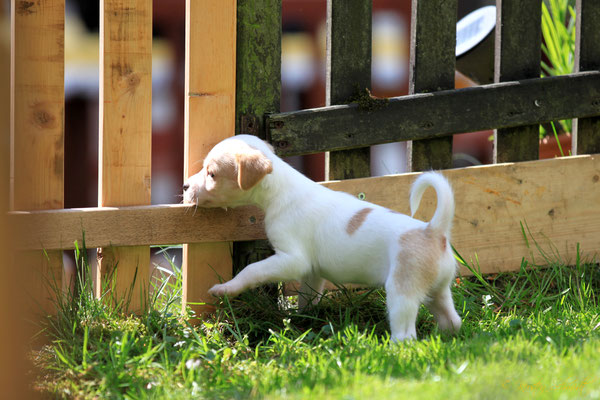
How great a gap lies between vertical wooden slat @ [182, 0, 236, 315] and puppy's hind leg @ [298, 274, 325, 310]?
1.62 feet

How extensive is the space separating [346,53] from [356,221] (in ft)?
3.66

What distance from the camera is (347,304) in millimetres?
4078

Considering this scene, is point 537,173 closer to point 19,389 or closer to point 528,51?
point 528,51

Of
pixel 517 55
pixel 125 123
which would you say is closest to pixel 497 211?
pixel 517 55

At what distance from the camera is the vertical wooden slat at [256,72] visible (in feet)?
13.5

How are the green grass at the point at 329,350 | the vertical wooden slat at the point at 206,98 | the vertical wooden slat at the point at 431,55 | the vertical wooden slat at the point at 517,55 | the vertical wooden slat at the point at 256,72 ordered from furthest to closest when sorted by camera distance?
the vertical wooden slat at the point at 517,55 → the vertical wooden slat at the point at 431,55 → the vertical wooden slat at the point at 256,72 → the vertical wooden slat at the point at 206,98 → the green grass at the point at 329,350

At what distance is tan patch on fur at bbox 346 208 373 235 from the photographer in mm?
3777

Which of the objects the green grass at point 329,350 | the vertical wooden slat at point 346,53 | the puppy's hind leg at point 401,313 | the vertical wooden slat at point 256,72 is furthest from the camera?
the vertical wooden slat at point 346,53

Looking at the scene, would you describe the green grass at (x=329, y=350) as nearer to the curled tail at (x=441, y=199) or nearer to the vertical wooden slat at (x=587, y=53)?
the curled tail at (x=441, y=199)

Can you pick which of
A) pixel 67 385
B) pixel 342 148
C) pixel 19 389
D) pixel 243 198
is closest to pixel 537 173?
pixel 342 148

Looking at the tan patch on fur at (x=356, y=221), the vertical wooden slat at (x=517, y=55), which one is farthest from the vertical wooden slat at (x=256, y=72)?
the vertical wooden slat at (x=517, y=55)

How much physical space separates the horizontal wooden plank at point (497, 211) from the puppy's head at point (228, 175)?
170mm

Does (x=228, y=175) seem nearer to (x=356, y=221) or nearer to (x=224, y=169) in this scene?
(x=224, y=169)

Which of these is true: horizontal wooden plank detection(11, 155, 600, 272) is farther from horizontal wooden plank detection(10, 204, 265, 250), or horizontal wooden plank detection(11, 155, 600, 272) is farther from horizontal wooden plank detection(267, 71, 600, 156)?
horizontal wooden plank detection(267, 71, 600, 156)
